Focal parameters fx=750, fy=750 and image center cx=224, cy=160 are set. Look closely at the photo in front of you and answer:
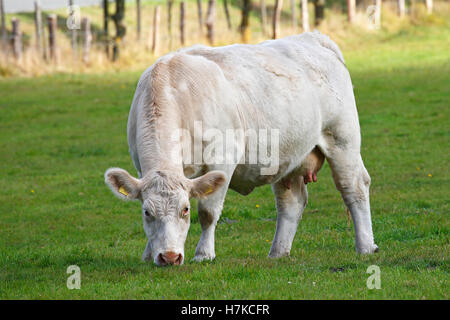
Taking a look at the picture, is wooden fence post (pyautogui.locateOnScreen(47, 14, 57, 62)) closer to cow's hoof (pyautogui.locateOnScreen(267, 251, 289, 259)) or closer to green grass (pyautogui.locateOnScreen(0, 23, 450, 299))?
green grass (pyautogui.locateOnScreen(0, 23, 450, 299))

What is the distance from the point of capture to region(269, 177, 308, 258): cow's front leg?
8234 mm

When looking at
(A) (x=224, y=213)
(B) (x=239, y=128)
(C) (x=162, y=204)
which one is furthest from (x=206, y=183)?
(A) (x=224, y=213)

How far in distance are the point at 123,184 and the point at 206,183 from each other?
28.3 inches

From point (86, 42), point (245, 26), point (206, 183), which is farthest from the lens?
point (245, 26)

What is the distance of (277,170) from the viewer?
7770 millimetres

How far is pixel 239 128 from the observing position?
727cm

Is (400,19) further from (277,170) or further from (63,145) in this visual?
(277,170)

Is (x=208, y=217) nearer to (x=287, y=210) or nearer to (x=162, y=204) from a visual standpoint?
(x=162, y=204)

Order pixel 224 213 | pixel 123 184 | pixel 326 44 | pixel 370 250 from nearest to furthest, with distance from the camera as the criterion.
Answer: pixel 123 184 → pixel 370 250 → pixel 326 44 → pixel 224 213

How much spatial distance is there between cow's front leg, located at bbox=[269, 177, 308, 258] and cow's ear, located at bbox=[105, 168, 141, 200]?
2.27 m

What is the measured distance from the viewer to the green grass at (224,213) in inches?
242

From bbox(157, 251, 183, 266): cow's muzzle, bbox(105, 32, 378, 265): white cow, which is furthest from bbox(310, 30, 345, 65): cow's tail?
bbox(157, 251, 183, 266): cow's muzzle
